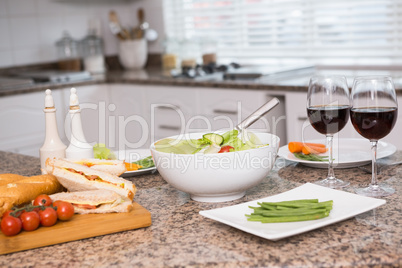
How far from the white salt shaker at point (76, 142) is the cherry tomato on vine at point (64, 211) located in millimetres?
272

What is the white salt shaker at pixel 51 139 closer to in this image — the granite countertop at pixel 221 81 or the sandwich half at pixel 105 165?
the sandwich half at pixel 105 165

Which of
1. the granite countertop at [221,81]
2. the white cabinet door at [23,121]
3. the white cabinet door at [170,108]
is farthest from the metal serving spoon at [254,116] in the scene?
the white cabinet door at [23,121]

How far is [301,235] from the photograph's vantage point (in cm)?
91

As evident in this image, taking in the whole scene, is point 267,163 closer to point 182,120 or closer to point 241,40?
point 182,120

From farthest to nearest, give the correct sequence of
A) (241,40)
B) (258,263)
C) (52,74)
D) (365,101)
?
1. (241,40)
2. (52,74)
3. (365,101)
4. (258,263)

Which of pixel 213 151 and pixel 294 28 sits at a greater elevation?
pixel 294 28

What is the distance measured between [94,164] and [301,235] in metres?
0.46

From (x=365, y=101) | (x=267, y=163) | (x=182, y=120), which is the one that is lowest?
(x=182, y=120)

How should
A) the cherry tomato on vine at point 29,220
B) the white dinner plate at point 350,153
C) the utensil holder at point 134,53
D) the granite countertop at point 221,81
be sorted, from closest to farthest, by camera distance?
the cherry tomato on vine at point 29,220 < the white dinner plate at point 350,153 < the granite countertop at point 221,81 < the utensil holder at point 134,53

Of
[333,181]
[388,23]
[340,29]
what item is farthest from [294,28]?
[333,181]

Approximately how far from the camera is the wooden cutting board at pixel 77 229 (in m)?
0.92

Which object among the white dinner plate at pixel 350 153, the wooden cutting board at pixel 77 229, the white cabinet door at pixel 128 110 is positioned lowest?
the white cabinet door at pixel 128 110

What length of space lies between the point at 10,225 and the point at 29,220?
32 millimetres

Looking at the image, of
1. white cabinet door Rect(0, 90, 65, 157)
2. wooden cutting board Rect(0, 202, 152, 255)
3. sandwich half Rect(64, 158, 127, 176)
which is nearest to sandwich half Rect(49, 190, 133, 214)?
wooden cutting board Rect(0, 202, 152, 255)
